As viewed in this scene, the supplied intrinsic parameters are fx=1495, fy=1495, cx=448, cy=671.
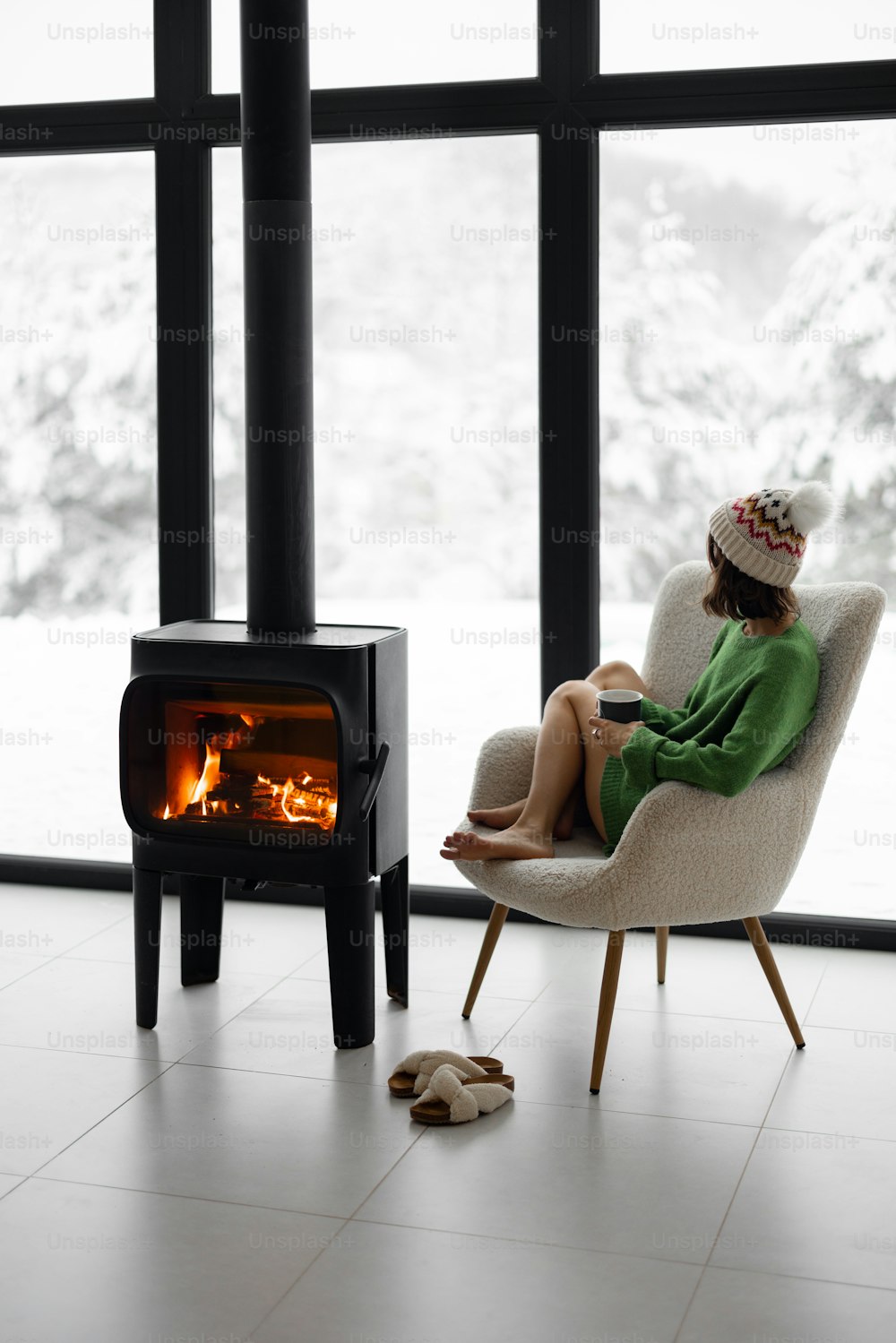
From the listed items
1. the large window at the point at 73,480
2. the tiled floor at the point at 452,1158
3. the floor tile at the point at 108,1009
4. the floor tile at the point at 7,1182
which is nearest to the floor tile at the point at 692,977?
the tiled floor at the point at 452,1158

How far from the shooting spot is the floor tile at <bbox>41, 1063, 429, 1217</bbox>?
2.38m

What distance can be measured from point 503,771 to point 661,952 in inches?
22.3

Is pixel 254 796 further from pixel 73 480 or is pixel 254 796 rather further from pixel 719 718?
pixel 73 480

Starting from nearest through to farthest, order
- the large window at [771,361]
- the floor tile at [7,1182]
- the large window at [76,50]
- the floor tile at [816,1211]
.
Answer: the floor tile at [816,1211] < the floor tile at [7,1182] < the large window at [771,361] < the large window at [76,50]

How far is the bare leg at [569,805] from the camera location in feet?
9.91

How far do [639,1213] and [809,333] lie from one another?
2044 mm

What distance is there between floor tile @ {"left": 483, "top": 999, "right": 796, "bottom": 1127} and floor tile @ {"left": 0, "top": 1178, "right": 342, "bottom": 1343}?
664mm

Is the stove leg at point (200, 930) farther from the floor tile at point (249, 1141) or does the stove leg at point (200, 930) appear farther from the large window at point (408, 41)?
the large window at point (408, 41)

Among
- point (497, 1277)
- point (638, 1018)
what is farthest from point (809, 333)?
point (497, 1277)

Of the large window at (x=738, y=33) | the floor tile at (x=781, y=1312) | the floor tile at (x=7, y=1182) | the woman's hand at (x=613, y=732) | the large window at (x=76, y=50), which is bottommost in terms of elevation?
the floor tile at (x=781, y=1312)

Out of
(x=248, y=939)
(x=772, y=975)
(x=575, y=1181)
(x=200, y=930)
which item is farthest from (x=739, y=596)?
(x=248, y=939)

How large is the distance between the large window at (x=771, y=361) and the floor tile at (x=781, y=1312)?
1596 millimetres

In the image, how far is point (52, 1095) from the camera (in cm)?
271

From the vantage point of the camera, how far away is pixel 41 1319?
2.00 metres
